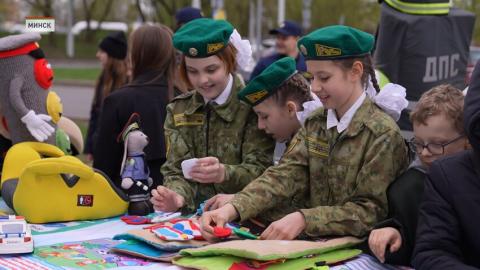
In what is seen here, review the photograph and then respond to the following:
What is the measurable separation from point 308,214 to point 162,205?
0.64 meters

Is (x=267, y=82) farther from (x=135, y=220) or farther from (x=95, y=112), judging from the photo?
(x=95, y=112)

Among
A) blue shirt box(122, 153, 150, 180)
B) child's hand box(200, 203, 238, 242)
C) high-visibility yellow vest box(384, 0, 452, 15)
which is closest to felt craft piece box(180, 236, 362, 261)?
child's hand box(200, 203, 238, 242)

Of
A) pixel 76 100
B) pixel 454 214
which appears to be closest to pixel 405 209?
pixel 454 214

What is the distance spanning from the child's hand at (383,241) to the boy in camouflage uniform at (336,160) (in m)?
0.10

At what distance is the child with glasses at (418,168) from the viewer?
7.82 feet

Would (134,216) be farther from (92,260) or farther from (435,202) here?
(435,202)

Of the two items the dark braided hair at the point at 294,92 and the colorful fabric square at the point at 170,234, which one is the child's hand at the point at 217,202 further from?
the dark braided hair at the point at 294,92

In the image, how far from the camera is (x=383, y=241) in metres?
2.36

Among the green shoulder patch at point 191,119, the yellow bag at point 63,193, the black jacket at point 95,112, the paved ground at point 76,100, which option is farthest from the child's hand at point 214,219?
the paved ground at point 76,100

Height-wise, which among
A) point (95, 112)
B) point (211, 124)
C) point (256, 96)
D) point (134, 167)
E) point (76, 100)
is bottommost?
point (76, 100)

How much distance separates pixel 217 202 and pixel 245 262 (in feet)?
1.84

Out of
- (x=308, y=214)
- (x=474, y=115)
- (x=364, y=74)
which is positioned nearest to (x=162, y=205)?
(x=308, y=214)

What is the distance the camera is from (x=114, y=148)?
384cm

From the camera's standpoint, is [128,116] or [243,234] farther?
[128,116]
